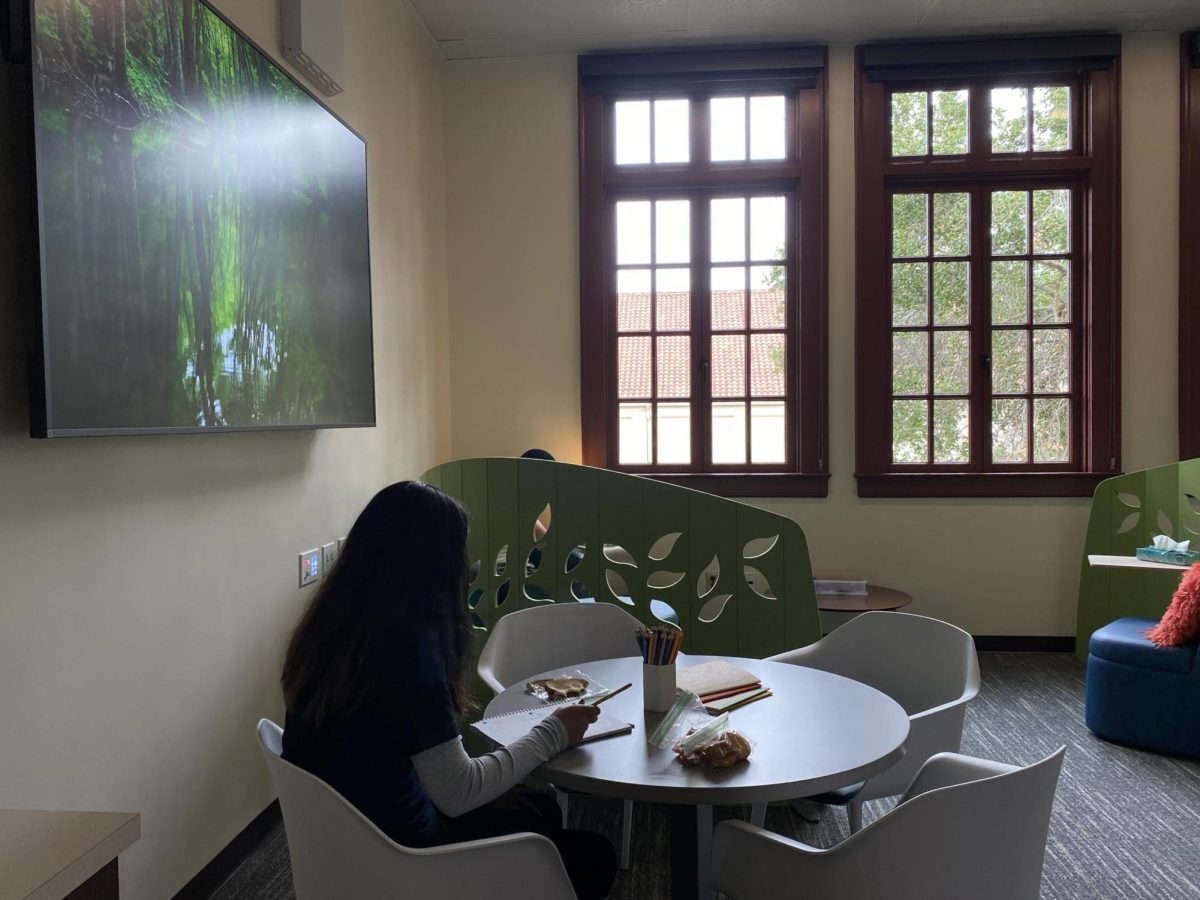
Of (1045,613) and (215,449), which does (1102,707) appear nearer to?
(1045,613)

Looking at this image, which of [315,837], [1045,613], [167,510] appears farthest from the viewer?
[1045,613]

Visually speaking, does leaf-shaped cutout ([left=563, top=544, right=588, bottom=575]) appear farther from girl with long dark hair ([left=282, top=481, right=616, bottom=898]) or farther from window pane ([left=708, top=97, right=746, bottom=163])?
window pane ([left=708, top=97, right=746, bottom=163])

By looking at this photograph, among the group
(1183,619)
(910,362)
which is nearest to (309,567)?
(1183,619)

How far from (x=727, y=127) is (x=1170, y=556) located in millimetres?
3233

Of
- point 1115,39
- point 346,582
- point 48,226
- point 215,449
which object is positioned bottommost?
point 346,582

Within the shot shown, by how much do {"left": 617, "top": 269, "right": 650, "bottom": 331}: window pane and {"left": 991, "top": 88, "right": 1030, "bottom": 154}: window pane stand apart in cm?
217

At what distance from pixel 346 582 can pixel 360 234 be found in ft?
7.04

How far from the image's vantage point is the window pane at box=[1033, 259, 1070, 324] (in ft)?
15.3

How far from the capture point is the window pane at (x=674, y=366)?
482 cm

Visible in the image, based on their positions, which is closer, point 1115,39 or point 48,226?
point 48,226

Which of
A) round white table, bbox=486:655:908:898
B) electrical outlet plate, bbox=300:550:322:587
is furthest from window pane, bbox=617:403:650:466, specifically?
round white table, bbox=486:655:908:898

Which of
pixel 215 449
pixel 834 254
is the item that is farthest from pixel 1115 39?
pixel 215 449

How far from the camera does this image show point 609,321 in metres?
4.83

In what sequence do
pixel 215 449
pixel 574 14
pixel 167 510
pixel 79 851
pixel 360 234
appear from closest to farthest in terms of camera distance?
pixel 79 851 < pixel 167 510 < pixel 215 449 < pixel 360 234 < pixel 574 14
